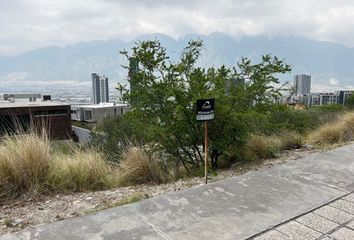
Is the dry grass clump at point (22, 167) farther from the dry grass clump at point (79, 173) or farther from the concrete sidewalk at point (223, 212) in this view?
the concrete sidewalk at point (223, 212)

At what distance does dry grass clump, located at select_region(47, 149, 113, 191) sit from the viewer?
4121 millimetres

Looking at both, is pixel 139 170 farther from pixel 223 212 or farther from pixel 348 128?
pixel 348 128

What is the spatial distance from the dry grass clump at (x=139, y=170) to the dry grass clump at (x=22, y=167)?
1258 mm

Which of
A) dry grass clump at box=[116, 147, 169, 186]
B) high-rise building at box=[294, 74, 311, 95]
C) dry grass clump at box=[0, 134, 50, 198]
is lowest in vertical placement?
dry grass clump at box=[116, 147, 169, 186]

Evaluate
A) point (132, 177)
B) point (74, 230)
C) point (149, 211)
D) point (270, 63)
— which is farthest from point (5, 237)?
point (270, 63)

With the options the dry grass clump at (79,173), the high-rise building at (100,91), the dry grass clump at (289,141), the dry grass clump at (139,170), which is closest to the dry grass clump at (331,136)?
the dry grass clump at (289,141)

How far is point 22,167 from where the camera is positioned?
3859 millimetres

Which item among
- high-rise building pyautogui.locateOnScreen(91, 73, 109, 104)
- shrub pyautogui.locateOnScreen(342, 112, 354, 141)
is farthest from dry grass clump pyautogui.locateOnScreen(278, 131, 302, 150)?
high-rise building pyautogui.locateOnScreen(91, 73, 109, 104)

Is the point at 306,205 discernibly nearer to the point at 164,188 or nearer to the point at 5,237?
the point at 164,188

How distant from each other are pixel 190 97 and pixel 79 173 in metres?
2.44

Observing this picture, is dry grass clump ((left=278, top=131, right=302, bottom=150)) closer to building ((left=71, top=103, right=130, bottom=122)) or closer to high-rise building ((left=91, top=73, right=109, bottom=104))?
building ((left=71, top=103, right=130, bottom=122))

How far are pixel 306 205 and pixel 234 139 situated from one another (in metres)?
2.83

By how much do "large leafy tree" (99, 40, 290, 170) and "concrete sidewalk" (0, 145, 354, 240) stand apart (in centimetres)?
171

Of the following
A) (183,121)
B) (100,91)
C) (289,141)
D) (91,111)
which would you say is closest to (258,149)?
(289,141)
